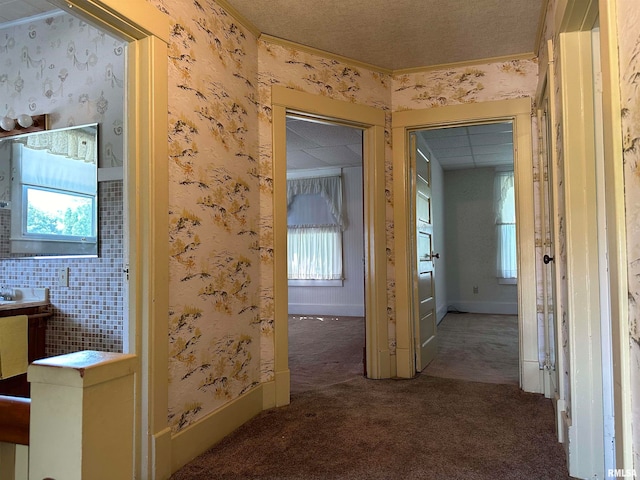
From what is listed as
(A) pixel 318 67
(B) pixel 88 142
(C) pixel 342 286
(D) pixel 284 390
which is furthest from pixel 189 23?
(C) pixel 342 286

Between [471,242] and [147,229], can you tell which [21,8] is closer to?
[147,229]

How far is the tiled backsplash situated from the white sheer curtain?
606cm

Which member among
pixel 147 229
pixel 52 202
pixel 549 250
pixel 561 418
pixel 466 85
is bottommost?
pixel 561 418

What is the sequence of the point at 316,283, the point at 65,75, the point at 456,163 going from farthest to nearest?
the point at 316,283, the point at 456,163, the point at 65,75

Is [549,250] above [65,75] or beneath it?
beneath

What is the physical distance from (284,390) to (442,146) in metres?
4.05

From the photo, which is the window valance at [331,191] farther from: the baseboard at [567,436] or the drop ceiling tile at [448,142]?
the baseboard at [567,436]

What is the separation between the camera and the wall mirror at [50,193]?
2434mm

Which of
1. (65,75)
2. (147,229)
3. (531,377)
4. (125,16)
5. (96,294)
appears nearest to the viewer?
(125,16)

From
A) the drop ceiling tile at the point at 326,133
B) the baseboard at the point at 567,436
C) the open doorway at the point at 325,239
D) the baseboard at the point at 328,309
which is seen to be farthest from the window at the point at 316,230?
the baseboard at the point at 567,436

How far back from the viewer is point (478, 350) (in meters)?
4.27

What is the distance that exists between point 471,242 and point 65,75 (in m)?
6.26

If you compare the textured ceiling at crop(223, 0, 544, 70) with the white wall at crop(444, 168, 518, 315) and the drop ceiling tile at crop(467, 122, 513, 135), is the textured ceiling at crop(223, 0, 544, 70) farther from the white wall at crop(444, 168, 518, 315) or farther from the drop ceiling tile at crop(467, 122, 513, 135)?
the white wall at crop(444, 168, 518, 315)

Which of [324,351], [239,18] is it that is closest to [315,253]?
[324,351]
